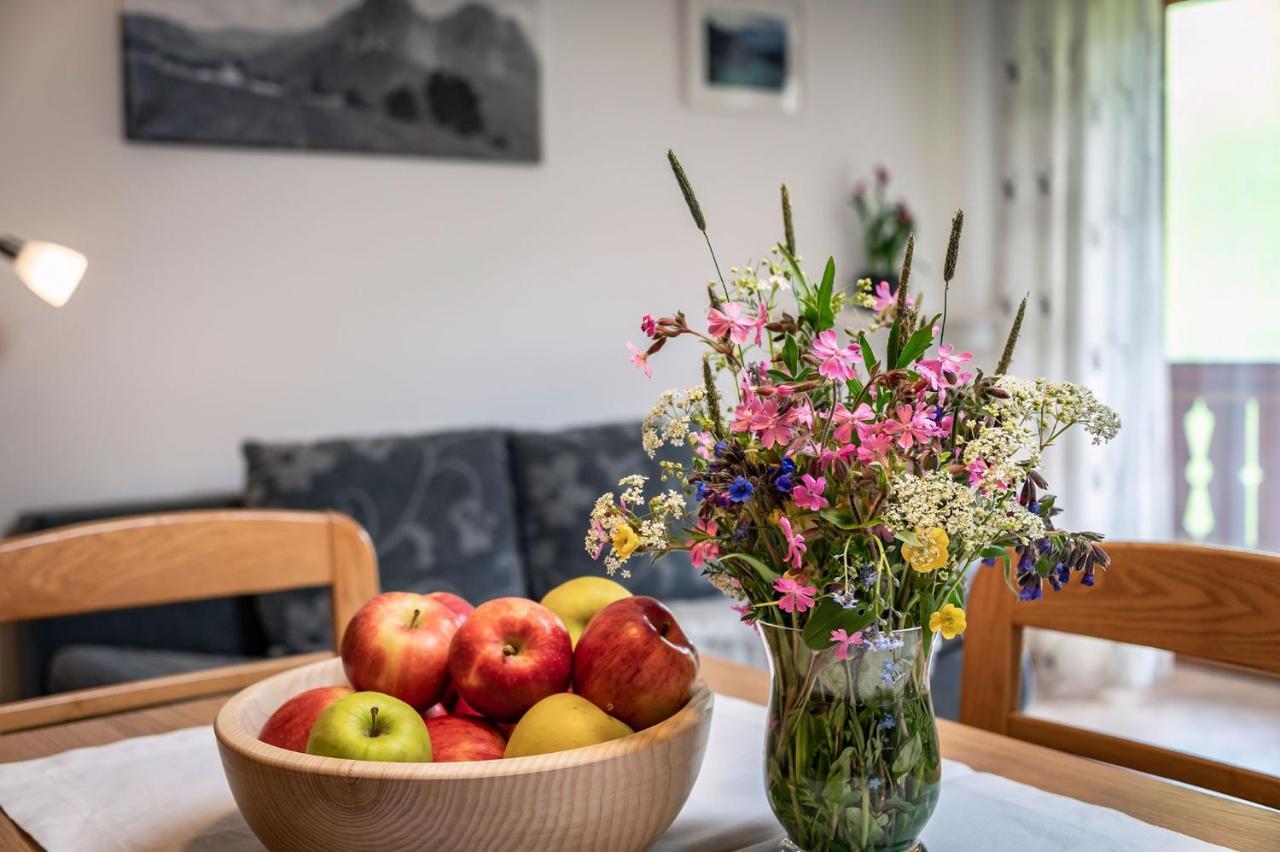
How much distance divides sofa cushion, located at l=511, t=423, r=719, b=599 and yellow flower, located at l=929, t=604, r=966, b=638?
202 centimetres

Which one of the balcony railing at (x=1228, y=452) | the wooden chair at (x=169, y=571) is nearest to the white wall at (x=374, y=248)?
the balcony railing at (x=1228, y=452)

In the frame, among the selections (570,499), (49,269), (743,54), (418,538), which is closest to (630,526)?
(49,269)

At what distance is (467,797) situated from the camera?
2.53ft

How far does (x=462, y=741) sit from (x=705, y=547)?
0.75 ft

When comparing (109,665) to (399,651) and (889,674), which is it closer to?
(399,651)

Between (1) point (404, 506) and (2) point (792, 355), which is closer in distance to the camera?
(2) point (792, 355)

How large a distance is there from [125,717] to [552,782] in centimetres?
69

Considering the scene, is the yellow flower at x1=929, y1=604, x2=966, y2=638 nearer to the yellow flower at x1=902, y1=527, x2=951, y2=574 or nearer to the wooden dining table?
the yellow flower at x1=902, y1=527, x2=951, y2=574

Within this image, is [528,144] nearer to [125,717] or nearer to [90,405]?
[90,405]

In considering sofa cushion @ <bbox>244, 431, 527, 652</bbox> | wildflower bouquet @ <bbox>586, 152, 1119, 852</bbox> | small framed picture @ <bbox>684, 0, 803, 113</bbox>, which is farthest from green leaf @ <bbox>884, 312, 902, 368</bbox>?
small framed picture @ <bbox>684, 0, 803, 113</bbox>

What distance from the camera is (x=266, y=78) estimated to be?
284cm

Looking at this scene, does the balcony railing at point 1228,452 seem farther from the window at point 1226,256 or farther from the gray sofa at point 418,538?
the gray sofa at point 418,538

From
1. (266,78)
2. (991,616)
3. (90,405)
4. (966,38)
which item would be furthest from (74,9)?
(966,38)

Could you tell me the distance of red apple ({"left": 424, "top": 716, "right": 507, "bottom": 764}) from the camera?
2.81 ft
